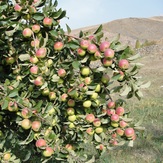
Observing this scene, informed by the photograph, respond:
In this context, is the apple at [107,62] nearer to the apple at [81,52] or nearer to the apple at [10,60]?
the apple at [81,52]

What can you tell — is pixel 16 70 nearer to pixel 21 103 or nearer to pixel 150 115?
pixel 21 103

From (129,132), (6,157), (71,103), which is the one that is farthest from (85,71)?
(6,157)

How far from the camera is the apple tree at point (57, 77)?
1.76 metres

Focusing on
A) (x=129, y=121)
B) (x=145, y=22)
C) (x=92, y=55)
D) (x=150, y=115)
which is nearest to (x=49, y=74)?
(x=92, y=55)

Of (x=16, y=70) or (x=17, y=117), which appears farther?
(x=16, y=70)

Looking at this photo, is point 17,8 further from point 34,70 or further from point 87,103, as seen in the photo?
point 87,103

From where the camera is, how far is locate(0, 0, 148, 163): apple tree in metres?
1.76

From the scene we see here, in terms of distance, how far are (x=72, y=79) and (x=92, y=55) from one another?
0.20m

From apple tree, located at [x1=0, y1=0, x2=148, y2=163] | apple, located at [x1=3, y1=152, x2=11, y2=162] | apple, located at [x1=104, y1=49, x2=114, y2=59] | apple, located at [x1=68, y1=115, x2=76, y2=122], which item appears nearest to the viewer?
apple, located at [x1=104, y1=49, x2=114, y2=59]

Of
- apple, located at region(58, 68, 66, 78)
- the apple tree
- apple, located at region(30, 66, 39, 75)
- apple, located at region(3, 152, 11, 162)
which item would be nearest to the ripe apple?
the apple tree

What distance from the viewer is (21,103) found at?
1.78 m

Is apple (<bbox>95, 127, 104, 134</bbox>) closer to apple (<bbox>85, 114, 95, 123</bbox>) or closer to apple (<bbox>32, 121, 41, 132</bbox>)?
A: apple (<bbox>85, 114, 95, 123</bbox>)

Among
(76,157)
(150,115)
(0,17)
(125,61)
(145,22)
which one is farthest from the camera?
(145,22)

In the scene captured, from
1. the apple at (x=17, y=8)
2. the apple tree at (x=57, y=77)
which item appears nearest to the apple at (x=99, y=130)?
the apple tree at (x=57, y=77)
